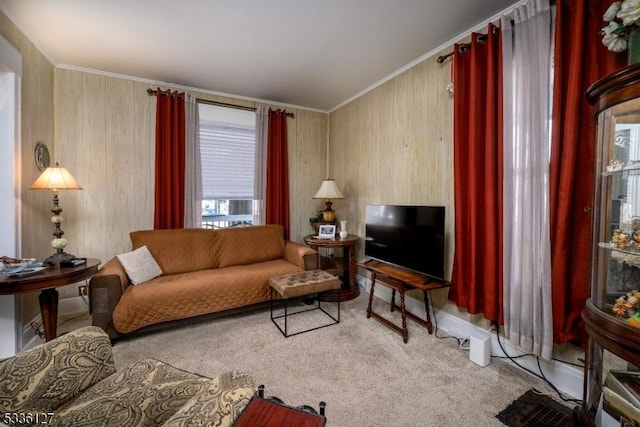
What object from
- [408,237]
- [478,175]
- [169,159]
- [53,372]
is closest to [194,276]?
[169,159]

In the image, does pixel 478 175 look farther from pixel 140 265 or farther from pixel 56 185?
pixel 56 185

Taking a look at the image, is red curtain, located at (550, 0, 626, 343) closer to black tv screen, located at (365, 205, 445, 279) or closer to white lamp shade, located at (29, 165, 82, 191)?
black tv screen, located at (365, 205, 445, 279)

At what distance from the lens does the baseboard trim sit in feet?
5.76

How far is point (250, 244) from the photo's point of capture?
11.4 feet

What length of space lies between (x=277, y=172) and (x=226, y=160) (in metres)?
0.70

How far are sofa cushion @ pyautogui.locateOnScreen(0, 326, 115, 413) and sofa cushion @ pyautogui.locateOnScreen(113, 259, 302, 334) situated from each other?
1282mm

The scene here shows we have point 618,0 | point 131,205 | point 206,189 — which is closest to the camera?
point 618,0

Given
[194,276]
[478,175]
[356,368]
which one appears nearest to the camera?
[356,368]

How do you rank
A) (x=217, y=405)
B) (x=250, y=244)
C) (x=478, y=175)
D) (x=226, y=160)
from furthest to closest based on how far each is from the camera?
(x=226, y=160) → (x=250, y=244) → (x=478, y=175) → (x=217, y=405)

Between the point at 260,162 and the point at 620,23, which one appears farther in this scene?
the point at 260,162

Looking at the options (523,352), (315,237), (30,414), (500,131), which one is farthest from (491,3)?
(30,414)

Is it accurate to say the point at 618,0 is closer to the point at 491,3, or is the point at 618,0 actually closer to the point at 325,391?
the point at 491,3

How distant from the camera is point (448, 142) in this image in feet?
8.37

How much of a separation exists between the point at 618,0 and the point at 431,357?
8.07 feet
